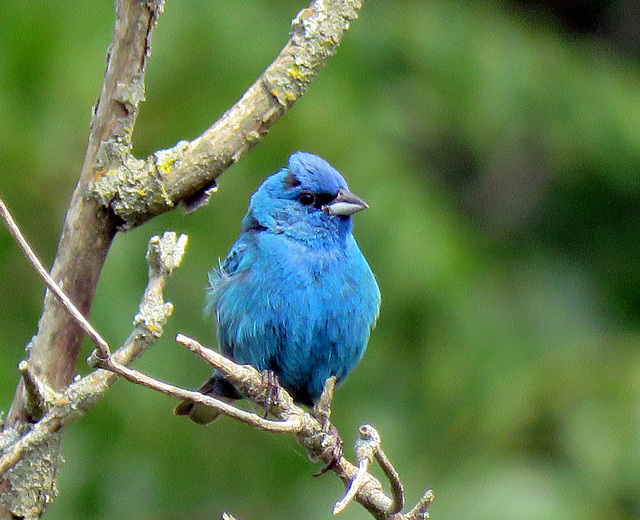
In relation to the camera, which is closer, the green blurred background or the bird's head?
the bird's head

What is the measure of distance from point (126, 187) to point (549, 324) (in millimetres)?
3647

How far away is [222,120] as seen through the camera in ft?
8.95

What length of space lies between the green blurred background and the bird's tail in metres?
0.28

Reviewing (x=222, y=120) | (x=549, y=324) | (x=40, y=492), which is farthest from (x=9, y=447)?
(x=549, y=324)

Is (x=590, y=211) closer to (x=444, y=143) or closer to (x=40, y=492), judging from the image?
(x=444, y=143)

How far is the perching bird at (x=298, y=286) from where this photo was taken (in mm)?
3664

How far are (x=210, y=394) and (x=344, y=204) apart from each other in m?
0.93

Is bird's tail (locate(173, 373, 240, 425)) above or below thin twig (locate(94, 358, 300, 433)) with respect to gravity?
below

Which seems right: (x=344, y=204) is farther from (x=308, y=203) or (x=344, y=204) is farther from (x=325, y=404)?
(x=325, y=404)

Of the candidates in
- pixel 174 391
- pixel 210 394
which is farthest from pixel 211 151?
pixel 210 394

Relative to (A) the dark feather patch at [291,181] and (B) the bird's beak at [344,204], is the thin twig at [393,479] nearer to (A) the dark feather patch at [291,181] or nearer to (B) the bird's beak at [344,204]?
(B) the bird's beak at [344,204]

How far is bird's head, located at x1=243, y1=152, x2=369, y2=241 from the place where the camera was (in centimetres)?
384

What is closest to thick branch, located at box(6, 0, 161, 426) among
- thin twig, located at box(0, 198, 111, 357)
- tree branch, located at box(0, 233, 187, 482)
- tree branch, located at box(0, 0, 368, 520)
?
tree branch, located at box(0, 0, 368, 520)

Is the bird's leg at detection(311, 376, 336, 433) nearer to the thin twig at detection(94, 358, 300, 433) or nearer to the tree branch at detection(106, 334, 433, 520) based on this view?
the tree branch at detection(106, 334, 433, 520)
